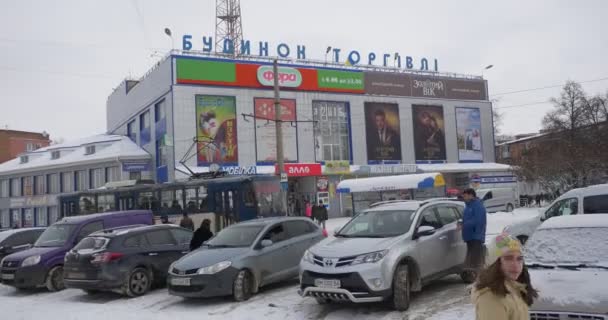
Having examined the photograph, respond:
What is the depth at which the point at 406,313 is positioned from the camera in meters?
8.35

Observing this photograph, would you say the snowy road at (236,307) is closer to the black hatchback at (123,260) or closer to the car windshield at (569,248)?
the black hatchback at (123,260)

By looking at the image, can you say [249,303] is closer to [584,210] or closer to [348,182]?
[584,210]

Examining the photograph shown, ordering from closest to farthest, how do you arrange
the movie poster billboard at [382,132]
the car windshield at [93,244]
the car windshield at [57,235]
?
the car windshield at [93,244] < the car windshield at [57,235] < the movie poster billboard at [382,132]

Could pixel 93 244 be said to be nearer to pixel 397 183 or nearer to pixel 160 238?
→ pixel 160 238

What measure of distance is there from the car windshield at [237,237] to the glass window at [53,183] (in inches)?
1653

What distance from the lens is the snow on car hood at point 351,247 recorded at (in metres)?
8.51

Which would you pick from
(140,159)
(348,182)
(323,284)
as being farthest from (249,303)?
(140,159)

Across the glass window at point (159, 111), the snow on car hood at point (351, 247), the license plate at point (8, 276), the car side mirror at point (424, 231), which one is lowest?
the license plate at point (8, 276)

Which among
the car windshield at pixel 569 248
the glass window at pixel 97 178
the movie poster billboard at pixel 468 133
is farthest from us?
the movie poster billboard at pixel 468 133

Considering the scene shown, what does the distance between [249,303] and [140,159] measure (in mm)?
35664

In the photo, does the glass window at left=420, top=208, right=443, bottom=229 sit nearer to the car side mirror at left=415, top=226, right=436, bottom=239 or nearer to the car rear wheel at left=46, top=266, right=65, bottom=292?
the car side mirror at left=415, top=226, right=436, bottom=239

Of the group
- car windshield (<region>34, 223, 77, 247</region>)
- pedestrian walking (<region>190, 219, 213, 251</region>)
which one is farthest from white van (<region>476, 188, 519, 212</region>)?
car windshield (<region>34, 223, 77, 247</region>)

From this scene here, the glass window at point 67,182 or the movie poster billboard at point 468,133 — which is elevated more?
the movie poster billboard at point 468,133

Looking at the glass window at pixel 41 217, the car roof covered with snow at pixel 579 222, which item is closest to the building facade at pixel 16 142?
the glass window at pixel 41 217
